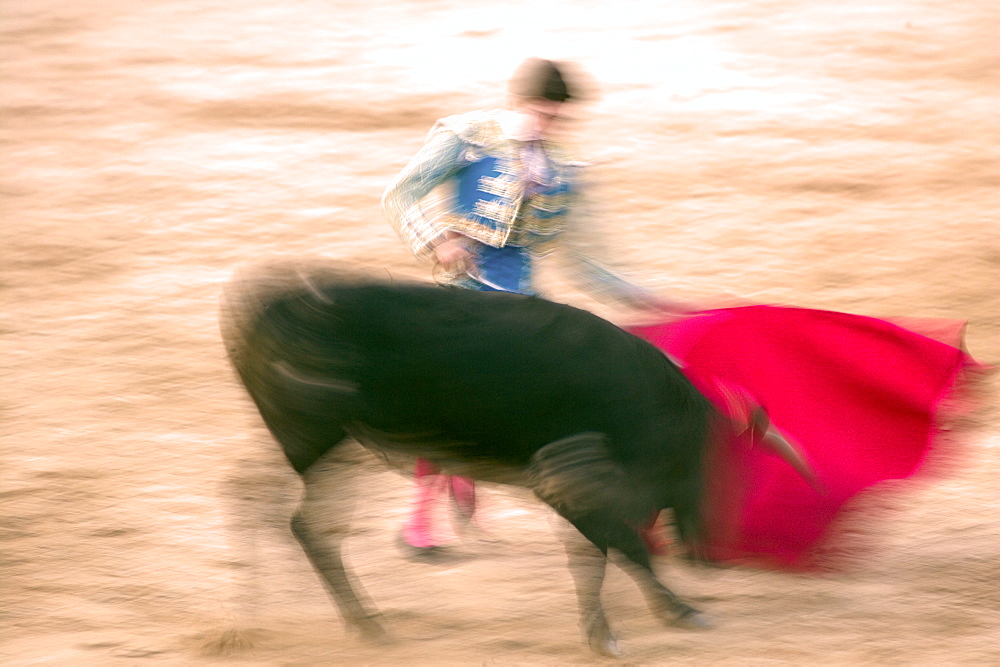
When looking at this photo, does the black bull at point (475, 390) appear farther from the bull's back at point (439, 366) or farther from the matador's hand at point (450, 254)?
the matador's hand at point (450, 254)

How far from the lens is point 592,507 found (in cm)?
295

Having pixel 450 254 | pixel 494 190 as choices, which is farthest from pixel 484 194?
pixel 450 254

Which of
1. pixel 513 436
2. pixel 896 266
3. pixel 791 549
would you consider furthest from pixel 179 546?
pixel 896 266

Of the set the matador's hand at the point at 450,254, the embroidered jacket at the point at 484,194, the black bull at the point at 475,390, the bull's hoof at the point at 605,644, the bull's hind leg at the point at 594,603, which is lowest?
the bull's hoof at the point at 605,644

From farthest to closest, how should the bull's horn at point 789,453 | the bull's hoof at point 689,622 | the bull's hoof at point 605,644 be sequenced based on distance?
1. the bull's horn at point 789,453
2. the bull's hoof at point 689,622
3. the bull's hoof at point 605,644

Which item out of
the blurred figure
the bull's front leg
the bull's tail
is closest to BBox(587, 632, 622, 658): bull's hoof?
the bull's front leg

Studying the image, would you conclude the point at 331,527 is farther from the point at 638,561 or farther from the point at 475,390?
the point at 638,561

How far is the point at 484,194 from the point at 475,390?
65 centimetres

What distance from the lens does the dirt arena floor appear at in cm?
321

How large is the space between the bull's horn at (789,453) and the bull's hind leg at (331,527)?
1100mm

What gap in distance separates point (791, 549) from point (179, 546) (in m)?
1.80

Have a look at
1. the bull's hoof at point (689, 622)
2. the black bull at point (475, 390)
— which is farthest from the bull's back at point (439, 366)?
the bull's hoof at point (689, 622)

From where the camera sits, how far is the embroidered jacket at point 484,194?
3.24m

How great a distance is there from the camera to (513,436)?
9.53ft
